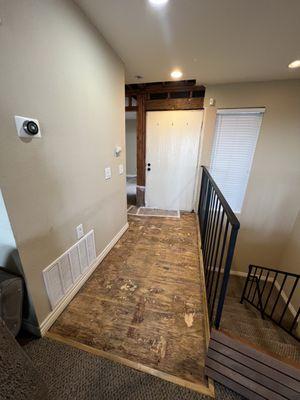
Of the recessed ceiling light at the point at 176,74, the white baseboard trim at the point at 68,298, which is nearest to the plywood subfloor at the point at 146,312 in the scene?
the white baseboard trim at the point at 68,298

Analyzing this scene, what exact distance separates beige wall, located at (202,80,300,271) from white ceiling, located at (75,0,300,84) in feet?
1.39

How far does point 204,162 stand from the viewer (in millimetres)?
3338

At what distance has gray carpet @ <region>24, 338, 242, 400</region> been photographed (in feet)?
3.13

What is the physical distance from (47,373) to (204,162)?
11.2 feet

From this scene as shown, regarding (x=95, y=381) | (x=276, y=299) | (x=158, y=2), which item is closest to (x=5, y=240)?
(x=95, y=381)

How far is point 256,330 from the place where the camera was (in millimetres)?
2475

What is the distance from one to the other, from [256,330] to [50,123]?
3.60 m

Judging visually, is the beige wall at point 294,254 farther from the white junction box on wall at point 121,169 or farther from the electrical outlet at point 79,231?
the electrical outlet at point 79,231

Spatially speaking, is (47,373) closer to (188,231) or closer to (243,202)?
(188,231)

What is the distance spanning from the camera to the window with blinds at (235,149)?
3055mm

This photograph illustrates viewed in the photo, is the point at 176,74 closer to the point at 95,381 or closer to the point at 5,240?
the point at 5,240

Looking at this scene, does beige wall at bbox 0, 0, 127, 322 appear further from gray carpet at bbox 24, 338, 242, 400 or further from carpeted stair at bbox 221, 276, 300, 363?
carpeted stair at bbox 221, 276, 300, 363

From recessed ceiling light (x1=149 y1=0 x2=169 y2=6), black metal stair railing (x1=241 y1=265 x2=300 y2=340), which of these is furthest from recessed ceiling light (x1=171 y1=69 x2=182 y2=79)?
black metal stair railing (x1=241 y1=265 x2=300 y2=340)

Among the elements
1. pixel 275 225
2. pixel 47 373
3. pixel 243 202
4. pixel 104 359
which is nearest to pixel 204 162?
pixel 243 202
